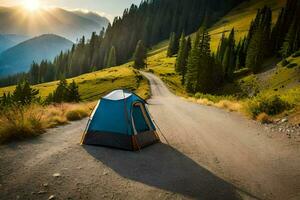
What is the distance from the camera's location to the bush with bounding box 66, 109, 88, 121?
17.2m

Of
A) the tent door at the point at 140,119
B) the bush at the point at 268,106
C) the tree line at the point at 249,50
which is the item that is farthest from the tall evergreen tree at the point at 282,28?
the tent door at the point at 140,119

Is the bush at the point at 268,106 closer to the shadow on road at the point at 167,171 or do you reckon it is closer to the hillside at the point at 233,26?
the shadow on road at the point at 167,171

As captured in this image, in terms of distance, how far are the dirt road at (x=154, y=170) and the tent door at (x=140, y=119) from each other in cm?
88

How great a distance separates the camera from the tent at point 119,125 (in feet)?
36.4

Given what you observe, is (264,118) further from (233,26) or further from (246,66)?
(233,26)

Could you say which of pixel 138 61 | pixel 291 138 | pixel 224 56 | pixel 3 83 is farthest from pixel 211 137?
pixel 3 83

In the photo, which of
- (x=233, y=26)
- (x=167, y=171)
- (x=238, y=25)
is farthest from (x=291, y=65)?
(x=238, y=25)

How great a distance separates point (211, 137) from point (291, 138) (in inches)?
147

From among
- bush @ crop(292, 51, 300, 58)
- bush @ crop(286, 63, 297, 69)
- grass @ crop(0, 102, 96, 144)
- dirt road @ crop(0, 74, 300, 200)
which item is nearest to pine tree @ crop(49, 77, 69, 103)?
grass @ crop(0, 102, 96, 144)

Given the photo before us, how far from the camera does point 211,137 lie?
14.0 m

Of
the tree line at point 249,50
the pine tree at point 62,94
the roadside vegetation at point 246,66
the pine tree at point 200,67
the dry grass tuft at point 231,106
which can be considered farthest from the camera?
the tree line at point 249,50

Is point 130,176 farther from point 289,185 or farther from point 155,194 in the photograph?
point 289,185

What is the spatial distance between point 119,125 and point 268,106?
12105 millimetres

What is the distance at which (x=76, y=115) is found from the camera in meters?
17.7
